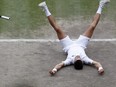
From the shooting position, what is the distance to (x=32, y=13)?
10047 millimetres

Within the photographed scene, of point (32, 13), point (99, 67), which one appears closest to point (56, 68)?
point (99, 67)

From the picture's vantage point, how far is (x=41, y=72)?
23.7 ft

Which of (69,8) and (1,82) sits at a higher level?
(1,82)

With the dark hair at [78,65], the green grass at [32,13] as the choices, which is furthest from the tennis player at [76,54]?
the green grass at [32,13]

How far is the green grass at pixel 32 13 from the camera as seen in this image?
909 centimetres

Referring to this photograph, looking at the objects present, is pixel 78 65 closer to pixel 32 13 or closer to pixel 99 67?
pixel 99 67

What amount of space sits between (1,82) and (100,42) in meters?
2.55

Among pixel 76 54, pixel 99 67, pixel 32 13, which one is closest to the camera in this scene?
pixel 99 67

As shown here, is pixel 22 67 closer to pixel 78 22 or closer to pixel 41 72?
pixel 41 72

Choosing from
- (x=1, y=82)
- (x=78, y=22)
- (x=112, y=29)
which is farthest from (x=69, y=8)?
(x=1, y=82)

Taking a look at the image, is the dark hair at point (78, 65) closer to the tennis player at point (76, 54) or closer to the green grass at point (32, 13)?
the tennis player at point (76, 54)

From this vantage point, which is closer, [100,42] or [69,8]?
[100,42]

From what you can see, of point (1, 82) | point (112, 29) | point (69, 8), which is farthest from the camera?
point (69, 8)

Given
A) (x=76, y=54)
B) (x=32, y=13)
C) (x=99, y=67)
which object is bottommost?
(x=32, y=13)
